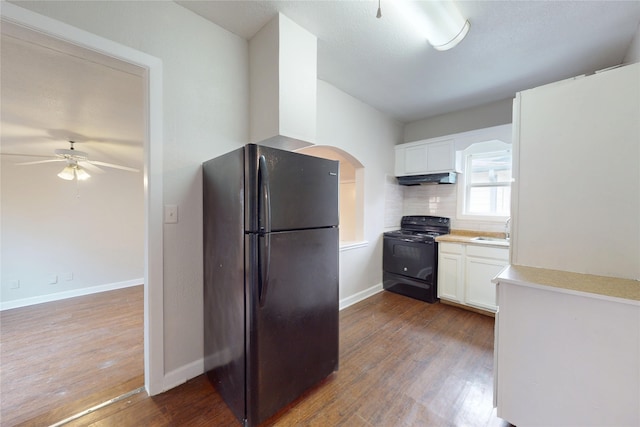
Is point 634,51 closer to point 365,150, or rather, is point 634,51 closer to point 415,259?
point 365,150

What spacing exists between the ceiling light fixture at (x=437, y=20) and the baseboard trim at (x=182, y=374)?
3.02 m

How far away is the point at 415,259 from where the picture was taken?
3416mm

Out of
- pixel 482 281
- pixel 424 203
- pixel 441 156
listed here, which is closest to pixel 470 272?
pixel 482 281

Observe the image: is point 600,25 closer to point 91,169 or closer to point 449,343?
point 449,343

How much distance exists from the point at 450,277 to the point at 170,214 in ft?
10.8

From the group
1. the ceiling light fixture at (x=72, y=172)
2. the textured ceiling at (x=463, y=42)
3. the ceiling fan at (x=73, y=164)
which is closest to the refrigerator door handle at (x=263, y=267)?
the textured ceiling at (x=463, y=42)

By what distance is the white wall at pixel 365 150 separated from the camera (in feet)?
9.47

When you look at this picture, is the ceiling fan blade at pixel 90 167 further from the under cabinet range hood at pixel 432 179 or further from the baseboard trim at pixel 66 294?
the under cabinet range hood at pixel 432 179

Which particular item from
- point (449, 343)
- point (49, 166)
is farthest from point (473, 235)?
point (49, 166)

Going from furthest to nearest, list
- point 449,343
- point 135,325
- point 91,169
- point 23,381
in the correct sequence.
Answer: point 91,169, point 135,325, point 449,343, point 23,381

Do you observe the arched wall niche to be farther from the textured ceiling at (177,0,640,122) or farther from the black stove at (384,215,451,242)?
the textured ceiling at (177,0,640,122)

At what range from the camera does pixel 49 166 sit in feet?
12.4

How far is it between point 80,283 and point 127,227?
3.63 ft

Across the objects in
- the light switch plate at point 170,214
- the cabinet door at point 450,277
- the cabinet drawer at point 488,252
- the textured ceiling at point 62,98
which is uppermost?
the textured ceiling at point 62,98
